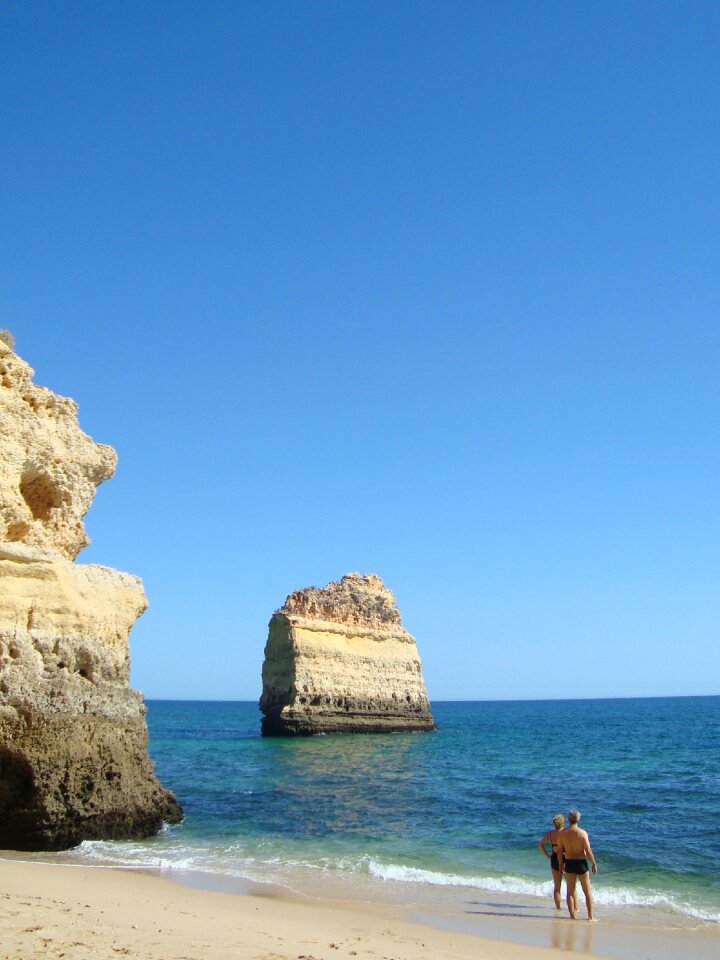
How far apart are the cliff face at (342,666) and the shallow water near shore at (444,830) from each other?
35.8 ft

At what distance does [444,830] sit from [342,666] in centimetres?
3114

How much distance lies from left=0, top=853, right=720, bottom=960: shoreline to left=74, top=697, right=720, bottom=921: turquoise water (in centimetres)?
113

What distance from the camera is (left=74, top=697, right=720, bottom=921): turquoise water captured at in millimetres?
12750

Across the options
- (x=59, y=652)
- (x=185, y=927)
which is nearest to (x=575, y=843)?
(x=185, y=927)

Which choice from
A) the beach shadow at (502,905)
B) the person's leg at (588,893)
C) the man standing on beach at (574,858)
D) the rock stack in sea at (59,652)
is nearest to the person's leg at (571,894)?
the man standing on beach at (574,858)

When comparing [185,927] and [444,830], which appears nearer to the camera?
[185,927]

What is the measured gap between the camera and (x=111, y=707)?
1381cm

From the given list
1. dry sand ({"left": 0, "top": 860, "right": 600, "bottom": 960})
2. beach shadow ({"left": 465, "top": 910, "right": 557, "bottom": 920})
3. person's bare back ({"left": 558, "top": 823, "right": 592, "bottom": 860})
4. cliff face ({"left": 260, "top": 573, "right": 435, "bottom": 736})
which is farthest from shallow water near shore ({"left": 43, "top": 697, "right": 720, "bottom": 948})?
cliff face ({"left": 260, "top": 573, "right": 435, "bottom": 736})

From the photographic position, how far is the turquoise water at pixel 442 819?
12.8 meters

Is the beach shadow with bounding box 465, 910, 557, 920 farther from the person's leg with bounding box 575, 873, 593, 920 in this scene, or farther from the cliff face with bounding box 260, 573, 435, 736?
the cliff face with bounding box 260, 573, 435, 736

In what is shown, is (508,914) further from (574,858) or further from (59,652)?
(59,652)

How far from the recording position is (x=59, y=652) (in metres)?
13.0

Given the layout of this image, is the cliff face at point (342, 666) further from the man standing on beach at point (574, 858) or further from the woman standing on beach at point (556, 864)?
the man standing on beach at point (574, 858)

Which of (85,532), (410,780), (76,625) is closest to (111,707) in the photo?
(76,625)
